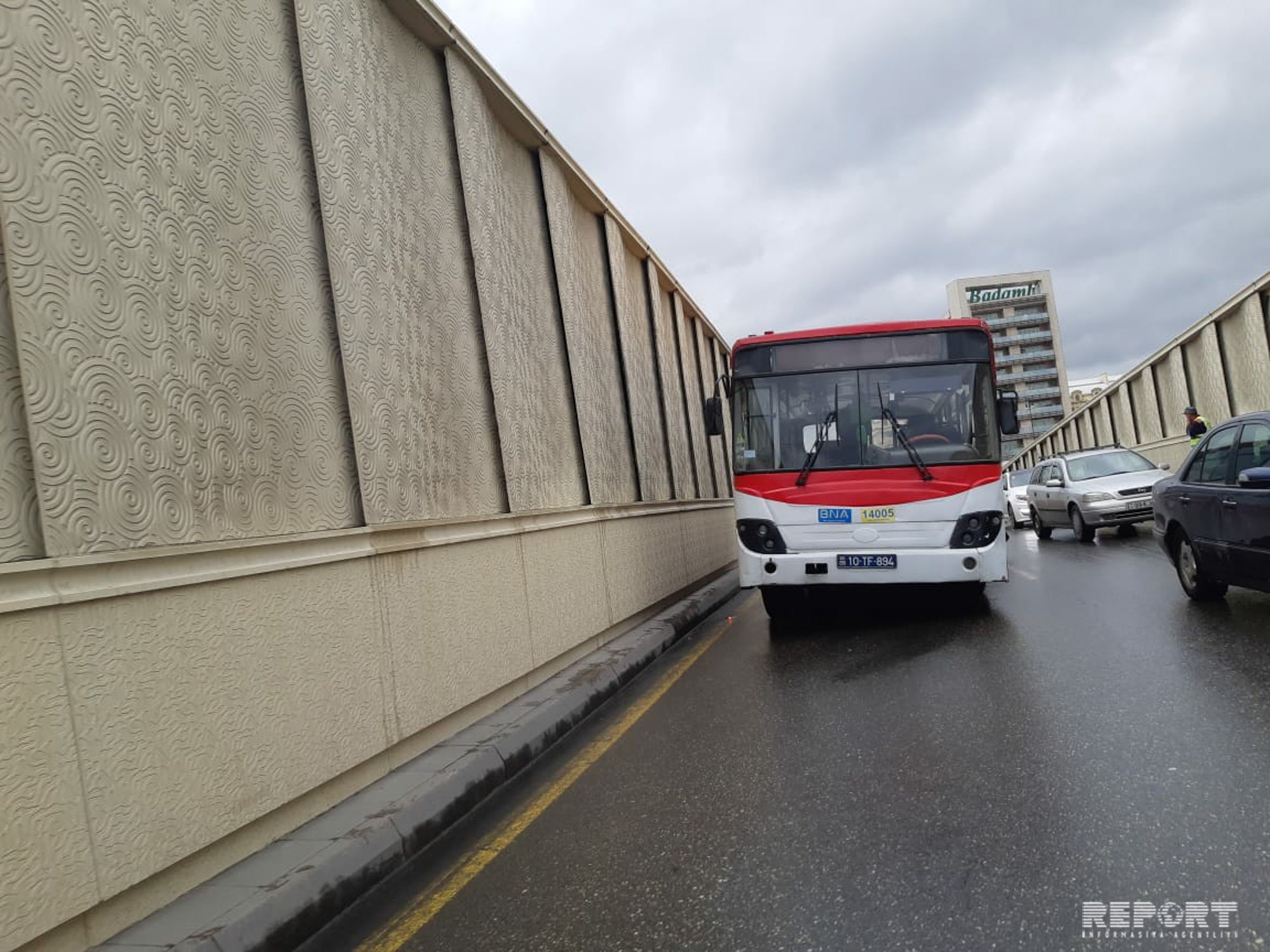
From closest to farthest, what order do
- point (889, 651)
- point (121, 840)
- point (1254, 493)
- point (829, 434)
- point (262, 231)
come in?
point (121, 840)
point (262, 231)
point (1254, 493)
point (889, 651)
point (829, 434)

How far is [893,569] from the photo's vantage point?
8.62m

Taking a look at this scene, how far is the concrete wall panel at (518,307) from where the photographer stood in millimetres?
7082

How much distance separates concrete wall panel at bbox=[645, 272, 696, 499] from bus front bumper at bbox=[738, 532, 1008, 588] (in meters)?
4.78

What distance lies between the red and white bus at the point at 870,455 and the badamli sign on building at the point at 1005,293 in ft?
413

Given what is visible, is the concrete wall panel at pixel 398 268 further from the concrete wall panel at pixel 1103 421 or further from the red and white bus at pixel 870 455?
the concrete wall panel at pixel 1103 421

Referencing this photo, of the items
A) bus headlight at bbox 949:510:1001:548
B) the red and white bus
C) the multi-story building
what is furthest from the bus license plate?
the multi-story building

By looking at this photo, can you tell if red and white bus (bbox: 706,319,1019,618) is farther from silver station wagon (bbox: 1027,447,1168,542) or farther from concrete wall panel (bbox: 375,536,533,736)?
silver station wagon (bbox: 1027,447,1168,542)

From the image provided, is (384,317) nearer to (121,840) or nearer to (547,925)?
(121,840)

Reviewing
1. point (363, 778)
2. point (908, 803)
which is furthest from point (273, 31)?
point (908, 803)

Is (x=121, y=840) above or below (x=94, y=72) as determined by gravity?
below

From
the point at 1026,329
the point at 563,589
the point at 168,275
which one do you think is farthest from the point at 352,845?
the point at 1026,329

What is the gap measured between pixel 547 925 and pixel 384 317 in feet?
11.6

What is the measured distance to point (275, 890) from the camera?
3.35m

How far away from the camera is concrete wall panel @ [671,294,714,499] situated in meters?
16.4
